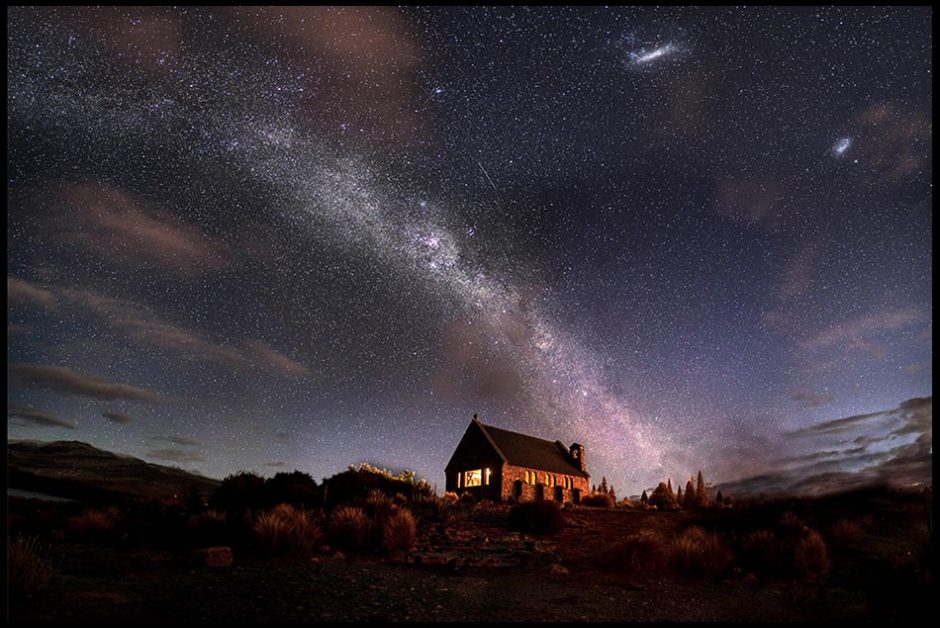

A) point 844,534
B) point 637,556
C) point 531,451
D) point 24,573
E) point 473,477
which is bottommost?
point 637,556

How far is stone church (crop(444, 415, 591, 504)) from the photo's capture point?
4016 centimetres

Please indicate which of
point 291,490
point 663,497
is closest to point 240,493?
point 291,490

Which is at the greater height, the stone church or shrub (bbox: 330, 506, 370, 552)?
the stone church

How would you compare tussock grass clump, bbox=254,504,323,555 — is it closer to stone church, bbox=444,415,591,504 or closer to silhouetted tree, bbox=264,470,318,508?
silhouetted tree, bbox=264,470,318,508

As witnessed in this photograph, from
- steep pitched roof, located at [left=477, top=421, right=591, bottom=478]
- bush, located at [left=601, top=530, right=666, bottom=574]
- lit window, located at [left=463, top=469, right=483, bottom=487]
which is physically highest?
steep pitched roof, located at [left=477, top=421, right=591, bottom=478]

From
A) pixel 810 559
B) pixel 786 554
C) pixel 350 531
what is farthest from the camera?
pixel 350 531

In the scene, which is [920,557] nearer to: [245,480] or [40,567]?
[40,567]

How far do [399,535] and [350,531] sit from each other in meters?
1.40

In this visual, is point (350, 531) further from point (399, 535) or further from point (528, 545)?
point (528, 545)

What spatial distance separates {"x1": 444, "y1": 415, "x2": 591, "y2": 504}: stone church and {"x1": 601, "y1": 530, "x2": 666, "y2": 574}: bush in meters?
Answer: 27.7

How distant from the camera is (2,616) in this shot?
5.01m

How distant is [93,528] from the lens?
43.4 ft

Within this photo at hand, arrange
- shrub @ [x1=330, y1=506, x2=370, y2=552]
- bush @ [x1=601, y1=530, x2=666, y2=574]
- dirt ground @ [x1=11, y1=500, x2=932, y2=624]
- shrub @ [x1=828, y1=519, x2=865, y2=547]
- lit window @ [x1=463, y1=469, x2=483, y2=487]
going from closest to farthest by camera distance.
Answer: dirt ground @ [x1=11, y1=500, x2=932, y2=624] → bush @ [x1=601, y1=530, x2=666, y2=574] → shrub @ [x1=330, y1=506, x2=370, y2=552] → shrub @ [x1=828, y1=519, x2=865, y2=547] → lit window @ [x1=463, y1=469, x2=483, y2=487]

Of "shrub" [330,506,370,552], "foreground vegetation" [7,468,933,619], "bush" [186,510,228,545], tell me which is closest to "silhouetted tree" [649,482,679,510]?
"foreground vegetation" [7,468,933,619]
